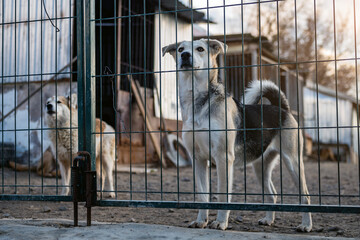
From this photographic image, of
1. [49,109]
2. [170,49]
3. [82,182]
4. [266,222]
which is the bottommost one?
[266,222]

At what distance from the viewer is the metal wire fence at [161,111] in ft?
11.7

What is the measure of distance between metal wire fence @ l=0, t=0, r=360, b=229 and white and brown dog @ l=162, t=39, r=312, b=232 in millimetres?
14

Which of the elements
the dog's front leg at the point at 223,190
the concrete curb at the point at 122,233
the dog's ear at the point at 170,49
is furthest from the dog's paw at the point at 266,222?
the dog's ear at the point at 170,49

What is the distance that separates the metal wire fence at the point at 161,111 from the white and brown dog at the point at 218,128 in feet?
0.05

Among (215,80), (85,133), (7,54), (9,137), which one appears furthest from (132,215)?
(7,54)

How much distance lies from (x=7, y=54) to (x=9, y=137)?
75.0 inches

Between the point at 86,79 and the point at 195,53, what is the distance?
1.12 meters

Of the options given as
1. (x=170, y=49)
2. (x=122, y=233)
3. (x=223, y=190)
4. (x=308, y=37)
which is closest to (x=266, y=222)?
(x=223, y=190)

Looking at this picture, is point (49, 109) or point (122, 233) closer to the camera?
point (122, 233)

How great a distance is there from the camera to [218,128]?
3965 mm

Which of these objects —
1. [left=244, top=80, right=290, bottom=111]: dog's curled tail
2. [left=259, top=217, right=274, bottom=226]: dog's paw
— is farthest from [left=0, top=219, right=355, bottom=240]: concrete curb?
[left=244, top=80, right=290, bottom=111]: dog's curled tail

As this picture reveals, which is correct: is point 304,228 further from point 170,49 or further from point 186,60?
point 170,49

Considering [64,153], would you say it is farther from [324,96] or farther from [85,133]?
[324,96]

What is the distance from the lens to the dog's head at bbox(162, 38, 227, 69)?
13.1ft
